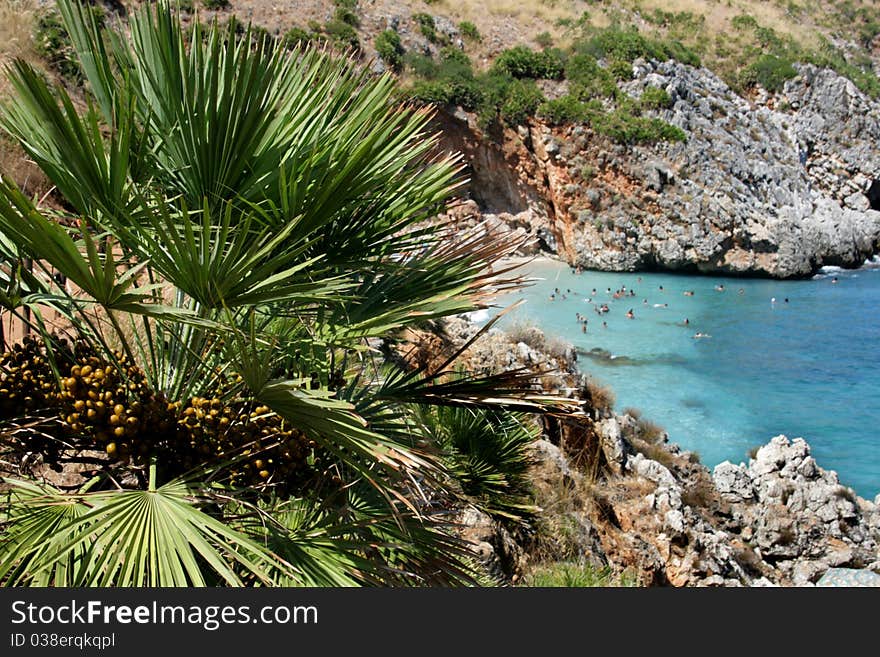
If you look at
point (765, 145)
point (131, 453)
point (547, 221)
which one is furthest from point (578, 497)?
point (765, 145)

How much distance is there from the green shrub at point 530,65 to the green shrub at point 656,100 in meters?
4.04

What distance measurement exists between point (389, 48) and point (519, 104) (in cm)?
599

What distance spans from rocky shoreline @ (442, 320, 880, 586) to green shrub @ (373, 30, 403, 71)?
76.7 feet

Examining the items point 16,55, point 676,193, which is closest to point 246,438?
point 16,55

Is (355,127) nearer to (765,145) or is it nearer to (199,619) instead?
(199,619)

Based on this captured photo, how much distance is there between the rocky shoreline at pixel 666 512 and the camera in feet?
18.2

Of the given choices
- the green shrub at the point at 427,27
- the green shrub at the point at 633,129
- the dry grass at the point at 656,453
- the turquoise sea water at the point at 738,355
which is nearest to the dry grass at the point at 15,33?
the turquoise sea water at the point at 738,355

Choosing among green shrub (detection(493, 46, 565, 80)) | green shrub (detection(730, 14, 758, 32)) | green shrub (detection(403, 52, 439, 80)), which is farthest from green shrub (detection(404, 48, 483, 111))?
green shrub (detection(730, 14, 758, 32))

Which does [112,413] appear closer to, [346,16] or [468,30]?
[346,16]

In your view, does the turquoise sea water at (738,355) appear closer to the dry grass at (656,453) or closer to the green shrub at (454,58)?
the dry grass at (656,453)

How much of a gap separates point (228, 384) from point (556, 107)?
96.2ft

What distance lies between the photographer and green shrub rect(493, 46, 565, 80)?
31078 mm

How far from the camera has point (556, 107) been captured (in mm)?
29484

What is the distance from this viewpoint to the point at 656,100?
30266mm
